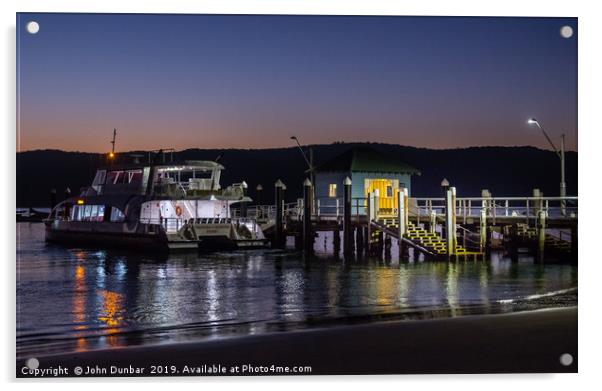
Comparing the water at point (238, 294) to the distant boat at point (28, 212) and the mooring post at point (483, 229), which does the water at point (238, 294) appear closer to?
the mooring post at point (483, 229)

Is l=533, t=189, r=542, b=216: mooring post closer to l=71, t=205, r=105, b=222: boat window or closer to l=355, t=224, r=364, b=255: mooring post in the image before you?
l=355, t=224, r=364, b=255: mooring post

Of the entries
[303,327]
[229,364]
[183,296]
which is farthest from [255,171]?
[229,364]

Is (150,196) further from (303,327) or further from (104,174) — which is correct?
(303,327)

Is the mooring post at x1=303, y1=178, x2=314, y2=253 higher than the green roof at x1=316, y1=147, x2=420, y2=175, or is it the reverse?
the green roof at x1=316, y1=147, x2=420, y2=175

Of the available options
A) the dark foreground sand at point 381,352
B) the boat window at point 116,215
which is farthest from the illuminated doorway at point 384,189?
the dark foreground sand at point 381,352

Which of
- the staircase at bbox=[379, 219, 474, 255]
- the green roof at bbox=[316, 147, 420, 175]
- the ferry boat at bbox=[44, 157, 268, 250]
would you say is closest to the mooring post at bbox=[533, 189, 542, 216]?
the staircase at bbox=[379, 219, 474, 255]

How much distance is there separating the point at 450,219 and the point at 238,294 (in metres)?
7.23

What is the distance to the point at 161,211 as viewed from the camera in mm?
30469

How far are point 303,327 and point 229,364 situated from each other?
2724mm

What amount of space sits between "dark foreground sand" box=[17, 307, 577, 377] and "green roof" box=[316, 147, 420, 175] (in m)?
20.9

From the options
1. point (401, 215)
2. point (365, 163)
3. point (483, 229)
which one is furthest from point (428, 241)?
point (365, 163)

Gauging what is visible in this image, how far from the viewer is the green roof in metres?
33.3

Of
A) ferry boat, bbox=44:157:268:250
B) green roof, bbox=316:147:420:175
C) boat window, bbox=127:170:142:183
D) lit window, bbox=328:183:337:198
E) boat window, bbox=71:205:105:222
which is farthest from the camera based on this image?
lit window, bbox=328:183:337:198

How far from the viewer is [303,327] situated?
13.3 m
